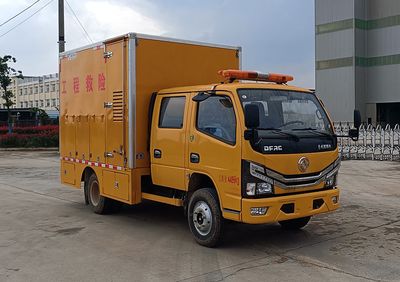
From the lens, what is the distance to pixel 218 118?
6961 mm

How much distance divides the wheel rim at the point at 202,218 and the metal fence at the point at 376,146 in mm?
13697

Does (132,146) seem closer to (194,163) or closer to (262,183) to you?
(194,163)

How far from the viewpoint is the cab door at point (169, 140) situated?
7.52 meters

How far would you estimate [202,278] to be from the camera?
5754 millimetres

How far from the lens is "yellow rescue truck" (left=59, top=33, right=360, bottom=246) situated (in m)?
6.54

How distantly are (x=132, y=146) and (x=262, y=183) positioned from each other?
2.64 metres

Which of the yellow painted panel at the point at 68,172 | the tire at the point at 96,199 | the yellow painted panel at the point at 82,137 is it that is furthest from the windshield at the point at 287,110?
the yellow painted panel at the point at 68,172

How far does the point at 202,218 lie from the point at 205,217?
0.34 ft

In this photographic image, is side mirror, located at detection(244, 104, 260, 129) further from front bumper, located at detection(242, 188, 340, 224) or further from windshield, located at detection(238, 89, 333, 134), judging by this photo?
front bumper, located at detection(242, 188, 340, 224)

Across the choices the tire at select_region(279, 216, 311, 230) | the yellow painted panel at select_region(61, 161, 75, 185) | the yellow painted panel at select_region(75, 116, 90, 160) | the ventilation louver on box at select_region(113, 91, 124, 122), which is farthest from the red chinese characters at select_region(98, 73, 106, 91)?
the tire at select_region(279, 216, 311, 230)

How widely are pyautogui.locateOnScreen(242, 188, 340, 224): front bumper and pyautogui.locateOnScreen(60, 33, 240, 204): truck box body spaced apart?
100 inches

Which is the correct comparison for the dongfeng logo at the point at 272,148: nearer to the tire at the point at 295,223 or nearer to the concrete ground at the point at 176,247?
the concrete ground at the point at 176,247

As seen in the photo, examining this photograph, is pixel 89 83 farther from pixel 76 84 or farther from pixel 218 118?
pixel 218 118

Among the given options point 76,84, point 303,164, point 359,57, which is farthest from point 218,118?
point 359,57
